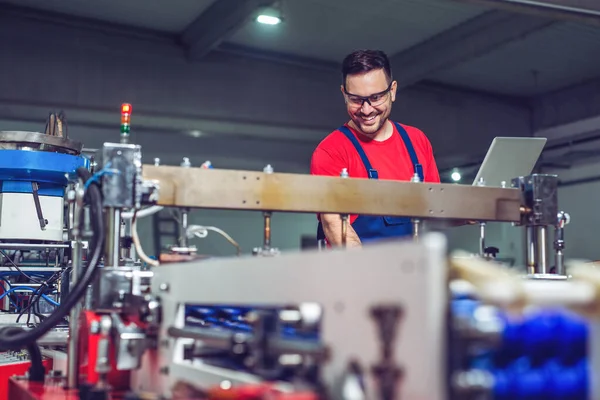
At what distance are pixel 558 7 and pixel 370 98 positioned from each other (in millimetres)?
1746

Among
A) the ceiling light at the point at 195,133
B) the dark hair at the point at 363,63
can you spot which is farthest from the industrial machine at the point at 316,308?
the ceiling light at the point at 195,133

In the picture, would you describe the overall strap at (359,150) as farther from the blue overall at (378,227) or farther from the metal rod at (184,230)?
the metal rod at (184,230)

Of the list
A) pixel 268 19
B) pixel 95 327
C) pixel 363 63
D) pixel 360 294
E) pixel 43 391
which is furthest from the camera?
pixel 268 19

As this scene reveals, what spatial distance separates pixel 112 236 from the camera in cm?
140

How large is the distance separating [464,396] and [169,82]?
5.96 m

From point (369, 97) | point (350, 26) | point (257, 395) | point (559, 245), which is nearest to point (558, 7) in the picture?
point (369, 97)

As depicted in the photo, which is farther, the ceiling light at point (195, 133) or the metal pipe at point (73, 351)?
the ceiling light at point (195, 133)

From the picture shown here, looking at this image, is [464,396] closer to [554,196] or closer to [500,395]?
[500,395]

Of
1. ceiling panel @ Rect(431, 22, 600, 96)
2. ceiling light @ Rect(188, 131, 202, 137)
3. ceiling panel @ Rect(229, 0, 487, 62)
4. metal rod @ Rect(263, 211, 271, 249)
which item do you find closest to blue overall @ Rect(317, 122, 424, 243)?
metal rod @ Rect(263, 211, 271, 249)

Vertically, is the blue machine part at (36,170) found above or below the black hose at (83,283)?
above

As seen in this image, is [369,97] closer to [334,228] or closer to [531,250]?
[334,228]

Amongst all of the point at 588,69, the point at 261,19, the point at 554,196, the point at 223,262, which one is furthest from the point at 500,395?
the point at 588,69

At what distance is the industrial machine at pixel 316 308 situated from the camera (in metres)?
0.69

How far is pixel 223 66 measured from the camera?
6.63 meters
